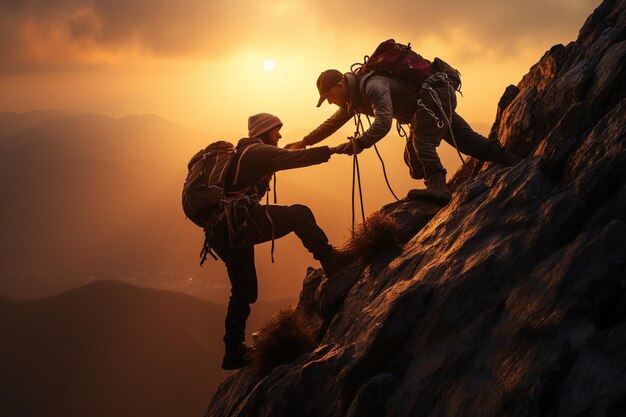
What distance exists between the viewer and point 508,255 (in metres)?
5.64

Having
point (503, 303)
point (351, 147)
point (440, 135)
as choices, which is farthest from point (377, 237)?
point (503, 303)

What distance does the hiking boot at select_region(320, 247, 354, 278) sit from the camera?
32.6 feet

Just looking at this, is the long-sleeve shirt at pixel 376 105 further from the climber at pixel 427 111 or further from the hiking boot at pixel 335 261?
the hiking boot at pixel 335 261

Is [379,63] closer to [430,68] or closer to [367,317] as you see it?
[430,68]

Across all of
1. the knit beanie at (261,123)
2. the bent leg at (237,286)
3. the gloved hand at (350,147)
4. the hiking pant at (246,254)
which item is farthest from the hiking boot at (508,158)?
the bent leg at (237,286)

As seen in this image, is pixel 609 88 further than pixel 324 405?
Yes

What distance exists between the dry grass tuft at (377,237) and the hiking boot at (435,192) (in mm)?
1462

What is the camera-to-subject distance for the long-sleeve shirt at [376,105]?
29.3 ft

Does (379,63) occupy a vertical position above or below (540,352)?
above

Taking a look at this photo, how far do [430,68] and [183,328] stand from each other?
16171 cm

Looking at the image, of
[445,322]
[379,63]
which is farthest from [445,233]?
[379,63]

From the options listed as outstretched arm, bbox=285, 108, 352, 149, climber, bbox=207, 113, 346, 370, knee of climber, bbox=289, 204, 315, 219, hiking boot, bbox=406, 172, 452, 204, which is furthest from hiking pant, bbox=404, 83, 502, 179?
knee of climber, bbox=289, 204, 315, 219

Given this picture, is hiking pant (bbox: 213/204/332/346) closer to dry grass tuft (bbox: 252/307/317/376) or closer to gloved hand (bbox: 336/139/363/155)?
dry grass tuft (bbox: 252/307/317/376)

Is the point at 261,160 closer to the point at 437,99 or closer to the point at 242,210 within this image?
the point at 242,210
